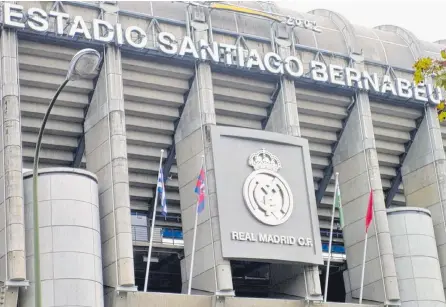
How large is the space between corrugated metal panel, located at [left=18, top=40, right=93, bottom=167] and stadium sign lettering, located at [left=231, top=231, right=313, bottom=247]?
30.8 feet

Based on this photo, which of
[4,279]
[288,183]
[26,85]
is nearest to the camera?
[4,279]

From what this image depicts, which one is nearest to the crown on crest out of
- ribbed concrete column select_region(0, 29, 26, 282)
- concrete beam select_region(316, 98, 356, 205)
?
concrete beam select_region(316, 98, 356, 205)

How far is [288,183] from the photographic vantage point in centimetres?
5306

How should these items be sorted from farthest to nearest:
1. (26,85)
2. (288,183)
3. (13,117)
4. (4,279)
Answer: (288,183)
(26,85)
(13,117)
(4,279)

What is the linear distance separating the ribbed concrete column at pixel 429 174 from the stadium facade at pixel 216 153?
0.10 meters

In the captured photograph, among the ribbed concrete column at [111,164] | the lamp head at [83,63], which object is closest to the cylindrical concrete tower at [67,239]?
the ribbed concrete column at [111,164]

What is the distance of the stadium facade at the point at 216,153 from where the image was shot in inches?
1791

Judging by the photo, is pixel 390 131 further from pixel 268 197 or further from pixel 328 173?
pixel 268 197

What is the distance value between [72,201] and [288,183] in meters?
13.2

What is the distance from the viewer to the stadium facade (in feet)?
149

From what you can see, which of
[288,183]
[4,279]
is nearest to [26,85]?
[4,279]

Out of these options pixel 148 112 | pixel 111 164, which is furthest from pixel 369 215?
pixel 111 164

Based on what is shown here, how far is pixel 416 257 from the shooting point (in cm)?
5662

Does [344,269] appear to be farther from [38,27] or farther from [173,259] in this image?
[38,27]
